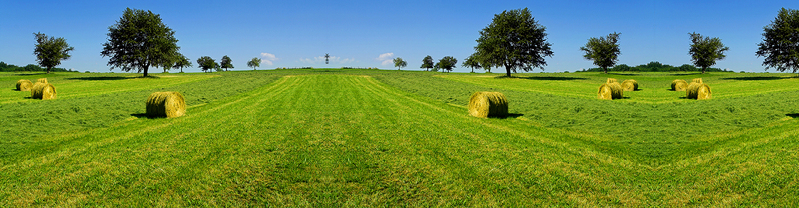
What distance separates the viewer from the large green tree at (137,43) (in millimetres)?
59906

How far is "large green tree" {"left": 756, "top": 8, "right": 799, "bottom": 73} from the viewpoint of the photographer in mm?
49466

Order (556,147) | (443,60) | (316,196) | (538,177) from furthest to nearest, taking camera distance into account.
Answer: (443,60) → (556,147) → (538,177) → (316,196)

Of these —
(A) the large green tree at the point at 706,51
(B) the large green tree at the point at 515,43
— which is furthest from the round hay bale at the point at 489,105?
(A) the large green tree at the point at 706,51

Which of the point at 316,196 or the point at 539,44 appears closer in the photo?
the point at 316,196

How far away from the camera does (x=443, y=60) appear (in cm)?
15350

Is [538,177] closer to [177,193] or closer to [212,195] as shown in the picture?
[212,195]

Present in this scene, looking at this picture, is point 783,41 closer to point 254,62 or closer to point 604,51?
point 604,51

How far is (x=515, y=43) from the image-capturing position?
61.9 m

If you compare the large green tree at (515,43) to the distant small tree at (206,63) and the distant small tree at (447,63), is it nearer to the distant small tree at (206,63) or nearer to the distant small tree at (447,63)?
the distant small tree at (447,63)

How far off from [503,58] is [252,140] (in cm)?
5519

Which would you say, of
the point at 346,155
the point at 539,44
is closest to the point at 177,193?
the point at 346,155

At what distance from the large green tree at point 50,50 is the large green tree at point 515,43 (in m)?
78.1

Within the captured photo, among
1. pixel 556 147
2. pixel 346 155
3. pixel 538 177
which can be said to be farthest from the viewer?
pixel 556 147

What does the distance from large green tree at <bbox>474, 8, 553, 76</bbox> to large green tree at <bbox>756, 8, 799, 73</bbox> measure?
1051 inches
